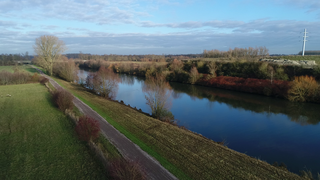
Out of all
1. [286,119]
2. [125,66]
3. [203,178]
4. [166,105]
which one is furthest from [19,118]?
[125,66]

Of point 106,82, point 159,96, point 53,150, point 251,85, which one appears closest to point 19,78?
point 106,82

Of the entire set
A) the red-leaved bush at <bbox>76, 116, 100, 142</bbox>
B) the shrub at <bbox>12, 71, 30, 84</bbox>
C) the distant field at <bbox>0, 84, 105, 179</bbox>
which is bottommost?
the distant field at <bbox>0, 84, 105, 179</bbox>

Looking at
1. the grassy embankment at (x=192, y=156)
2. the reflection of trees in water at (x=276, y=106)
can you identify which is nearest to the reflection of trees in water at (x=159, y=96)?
the grassy embankment at (x=192, y=156)

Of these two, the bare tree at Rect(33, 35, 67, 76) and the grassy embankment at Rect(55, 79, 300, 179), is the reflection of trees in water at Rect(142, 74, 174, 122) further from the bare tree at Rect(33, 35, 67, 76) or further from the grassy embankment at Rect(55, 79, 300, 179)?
the bare tree at Rect(33, 35, 67, 76)

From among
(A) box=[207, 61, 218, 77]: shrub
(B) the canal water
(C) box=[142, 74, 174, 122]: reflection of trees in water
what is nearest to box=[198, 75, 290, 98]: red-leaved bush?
(B) the canal water

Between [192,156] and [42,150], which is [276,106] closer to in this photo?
[192,156]

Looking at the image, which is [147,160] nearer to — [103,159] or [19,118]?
[103,159]
